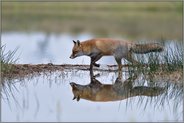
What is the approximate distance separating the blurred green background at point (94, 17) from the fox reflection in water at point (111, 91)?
15511mm

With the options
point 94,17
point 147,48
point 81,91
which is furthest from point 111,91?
point 94,17

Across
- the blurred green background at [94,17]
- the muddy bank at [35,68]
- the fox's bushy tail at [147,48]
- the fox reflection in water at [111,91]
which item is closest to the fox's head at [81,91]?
the fox reflection in water at [111,91]

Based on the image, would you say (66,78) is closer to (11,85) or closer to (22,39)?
(11,85)

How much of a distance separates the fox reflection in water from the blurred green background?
15.5m

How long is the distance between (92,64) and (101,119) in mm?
4984

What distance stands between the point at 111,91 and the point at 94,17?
25687 mm

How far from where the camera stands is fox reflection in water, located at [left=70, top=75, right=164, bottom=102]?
31.4ft

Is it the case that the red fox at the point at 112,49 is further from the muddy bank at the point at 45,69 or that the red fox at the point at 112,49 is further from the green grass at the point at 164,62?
the green grass at the point at 164,62

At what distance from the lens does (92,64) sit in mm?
12766

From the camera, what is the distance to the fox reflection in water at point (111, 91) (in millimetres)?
9566

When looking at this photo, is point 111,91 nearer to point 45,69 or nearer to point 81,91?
point 81,91

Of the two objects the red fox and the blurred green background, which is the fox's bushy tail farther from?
the blurred green background

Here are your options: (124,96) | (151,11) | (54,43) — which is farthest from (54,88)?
(151,11)

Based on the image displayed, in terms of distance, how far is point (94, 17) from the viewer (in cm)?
3550
